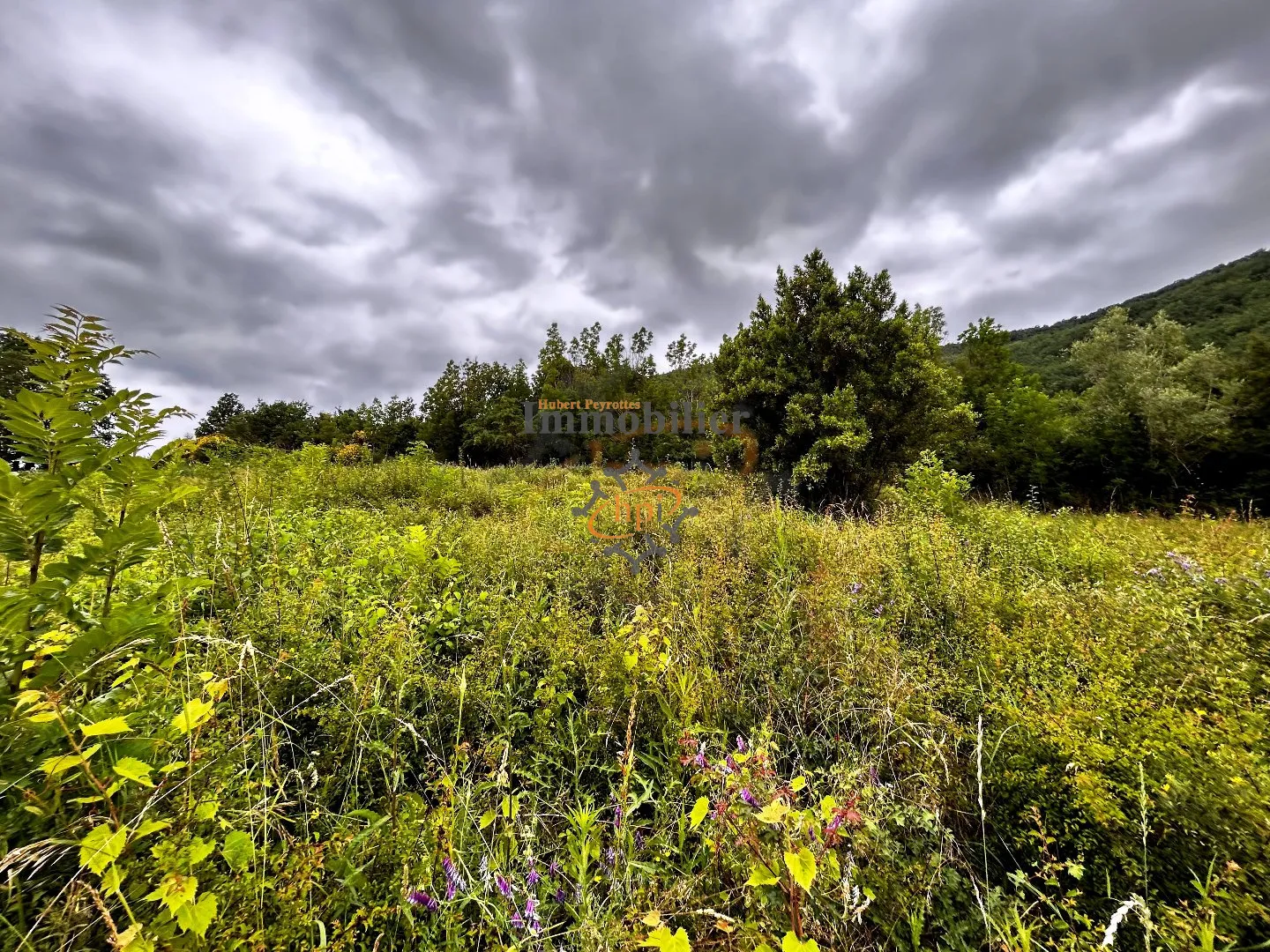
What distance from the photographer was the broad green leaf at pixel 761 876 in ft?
3.19

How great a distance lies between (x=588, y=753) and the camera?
1.97m

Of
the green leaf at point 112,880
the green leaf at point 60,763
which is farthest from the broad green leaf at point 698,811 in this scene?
the green leaf at point 60,763

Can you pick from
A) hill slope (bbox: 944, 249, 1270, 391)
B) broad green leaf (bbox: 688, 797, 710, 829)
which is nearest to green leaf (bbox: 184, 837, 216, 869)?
broad green leaf (bbox: 688, 797, 710, 829)

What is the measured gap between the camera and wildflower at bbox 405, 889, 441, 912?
1.18m

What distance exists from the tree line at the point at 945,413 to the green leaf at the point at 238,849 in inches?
68.5

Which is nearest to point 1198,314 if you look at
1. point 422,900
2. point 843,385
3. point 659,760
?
point 843,385

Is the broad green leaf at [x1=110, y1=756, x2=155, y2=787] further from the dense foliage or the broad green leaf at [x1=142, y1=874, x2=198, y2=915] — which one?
the dense foliage

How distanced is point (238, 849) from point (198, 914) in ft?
0.79

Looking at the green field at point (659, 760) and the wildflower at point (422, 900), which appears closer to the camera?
the green field at point (659, 760)

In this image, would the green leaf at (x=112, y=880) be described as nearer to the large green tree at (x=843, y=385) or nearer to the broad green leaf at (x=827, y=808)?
the broad green leaf at (x=827, y=808)

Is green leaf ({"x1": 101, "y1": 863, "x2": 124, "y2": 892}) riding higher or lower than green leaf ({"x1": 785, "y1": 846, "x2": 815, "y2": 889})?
higher

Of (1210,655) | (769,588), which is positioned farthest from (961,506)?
(1210,655)

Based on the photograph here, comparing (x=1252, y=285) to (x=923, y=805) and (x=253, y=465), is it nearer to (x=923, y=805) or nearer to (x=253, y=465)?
(x=923, y=805)

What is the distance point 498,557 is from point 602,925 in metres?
2.78
